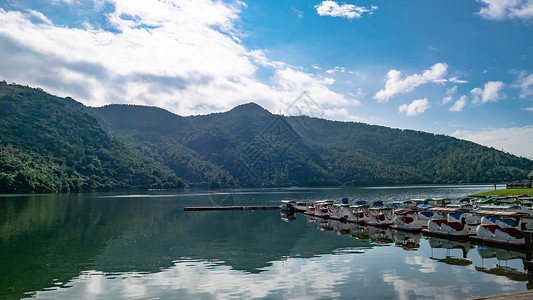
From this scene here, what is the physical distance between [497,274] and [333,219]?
32149 mm

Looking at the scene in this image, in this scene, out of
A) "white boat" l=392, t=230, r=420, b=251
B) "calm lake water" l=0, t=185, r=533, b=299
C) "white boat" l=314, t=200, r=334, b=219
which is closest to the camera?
"calm lake water" l=0, t=185, r=533, b=299

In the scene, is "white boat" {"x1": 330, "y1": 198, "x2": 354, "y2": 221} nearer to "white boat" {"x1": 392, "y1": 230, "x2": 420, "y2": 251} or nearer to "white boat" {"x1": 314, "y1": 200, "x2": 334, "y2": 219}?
"white boat" {"x1": 314, "y1": 200, "x2": 334, "y2": 219}

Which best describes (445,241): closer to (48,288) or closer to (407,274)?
(407,274)

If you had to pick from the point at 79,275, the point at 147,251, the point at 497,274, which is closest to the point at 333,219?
the point at 147,251

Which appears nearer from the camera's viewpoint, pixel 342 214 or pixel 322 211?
pixel 342 214

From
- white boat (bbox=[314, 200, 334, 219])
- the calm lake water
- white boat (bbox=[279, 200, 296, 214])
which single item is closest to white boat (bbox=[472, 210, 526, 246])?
the calm lake water

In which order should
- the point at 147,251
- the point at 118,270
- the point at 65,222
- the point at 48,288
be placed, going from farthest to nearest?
the point at 65,222 → the point at 147,251 → the point at 118,270 → the point at 48,288

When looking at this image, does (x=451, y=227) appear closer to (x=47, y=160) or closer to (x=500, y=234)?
(x=500, y=234)

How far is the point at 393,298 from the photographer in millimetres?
15641

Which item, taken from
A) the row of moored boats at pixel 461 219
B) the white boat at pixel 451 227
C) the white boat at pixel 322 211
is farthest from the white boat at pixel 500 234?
the white boat at pixel 322 211

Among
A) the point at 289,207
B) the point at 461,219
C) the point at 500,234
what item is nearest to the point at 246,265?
the point at 500,234

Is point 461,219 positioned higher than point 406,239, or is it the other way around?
point 461,219

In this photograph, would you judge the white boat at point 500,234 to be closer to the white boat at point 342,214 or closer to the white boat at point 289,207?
the white boat at point 342,214

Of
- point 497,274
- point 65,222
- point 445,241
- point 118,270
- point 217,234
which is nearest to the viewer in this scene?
point 497,274
